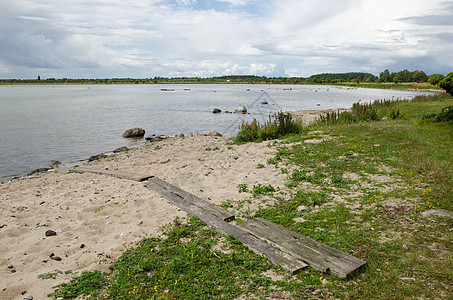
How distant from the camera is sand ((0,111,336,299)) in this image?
4.64m

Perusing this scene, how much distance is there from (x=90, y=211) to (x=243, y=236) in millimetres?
3804

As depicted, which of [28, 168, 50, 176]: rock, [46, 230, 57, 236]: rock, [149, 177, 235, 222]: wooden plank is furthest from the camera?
[28, 168, 50, 176]: rock

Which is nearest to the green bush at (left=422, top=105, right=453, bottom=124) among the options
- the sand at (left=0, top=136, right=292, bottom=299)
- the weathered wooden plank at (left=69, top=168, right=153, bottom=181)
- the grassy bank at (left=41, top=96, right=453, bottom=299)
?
the grassy bank at (left=41, top=96, right=453, bottom=299)

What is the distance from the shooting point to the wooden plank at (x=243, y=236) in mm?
4352

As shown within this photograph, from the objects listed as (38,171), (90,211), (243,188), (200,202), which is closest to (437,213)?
(243,188)

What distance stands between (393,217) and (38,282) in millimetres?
6038

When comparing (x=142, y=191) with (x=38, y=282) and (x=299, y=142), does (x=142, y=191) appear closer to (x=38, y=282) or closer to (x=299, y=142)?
(x=38, y=282)

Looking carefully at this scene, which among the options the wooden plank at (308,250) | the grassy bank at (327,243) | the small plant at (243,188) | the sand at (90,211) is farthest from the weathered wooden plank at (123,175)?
the wooden plank at (308,250)

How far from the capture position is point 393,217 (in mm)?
5625

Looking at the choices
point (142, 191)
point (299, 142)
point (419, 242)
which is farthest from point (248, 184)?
point (299, 142)

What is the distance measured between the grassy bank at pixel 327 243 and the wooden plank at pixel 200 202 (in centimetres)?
31

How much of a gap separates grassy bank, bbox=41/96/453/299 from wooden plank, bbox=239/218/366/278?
0.45ft

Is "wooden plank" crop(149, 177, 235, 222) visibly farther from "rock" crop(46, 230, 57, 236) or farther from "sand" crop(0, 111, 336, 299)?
"rock" crop(46, 230, 57, 236)

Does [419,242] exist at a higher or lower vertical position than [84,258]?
higher
